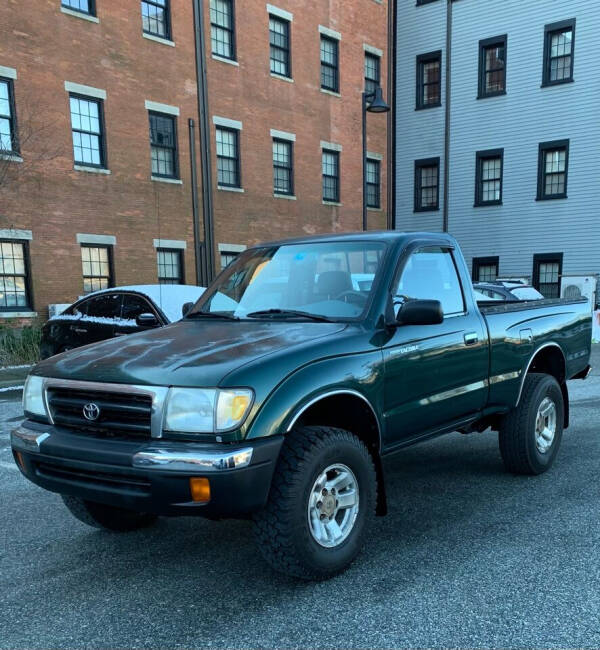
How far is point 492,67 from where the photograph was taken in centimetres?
2312

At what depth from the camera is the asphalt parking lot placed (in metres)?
2.79

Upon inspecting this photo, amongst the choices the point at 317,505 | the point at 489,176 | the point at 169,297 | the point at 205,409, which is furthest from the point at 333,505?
the point at 489,176

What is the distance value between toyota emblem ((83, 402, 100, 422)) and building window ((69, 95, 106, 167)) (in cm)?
1380

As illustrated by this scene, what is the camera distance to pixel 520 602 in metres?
3.02

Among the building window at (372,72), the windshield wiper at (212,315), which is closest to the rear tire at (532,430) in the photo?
the windshield wiper at (212,315)

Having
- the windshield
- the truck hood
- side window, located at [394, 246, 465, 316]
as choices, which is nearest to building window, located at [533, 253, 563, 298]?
side window, located at [394, 246, 465, 316]

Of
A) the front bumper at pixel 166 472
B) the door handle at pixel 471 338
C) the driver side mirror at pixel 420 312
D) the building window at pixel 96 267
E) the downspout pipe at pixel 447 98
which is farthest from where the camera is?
the downspout pipe at pixel 447 98

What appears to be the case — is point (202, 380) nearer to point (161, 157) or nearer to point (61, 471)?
point (61, 471)

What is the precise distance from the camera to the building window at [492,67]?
22.8 m

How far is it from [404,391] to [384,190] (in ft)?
73.1

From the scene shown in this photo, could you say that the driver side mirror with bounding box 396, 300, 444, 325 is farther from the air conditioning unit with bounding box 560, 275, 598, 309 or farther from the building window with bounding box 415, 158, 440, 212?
the building window with bounding box 415, 158, 440, 212

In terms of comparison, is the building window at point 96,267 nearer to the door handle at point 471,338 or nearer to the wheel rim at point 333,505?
the door handle at point 471,338

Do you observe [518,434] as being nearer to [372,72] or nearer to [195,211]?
[195,211]

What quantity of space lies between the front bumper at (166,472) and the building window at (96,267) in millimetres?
13473
